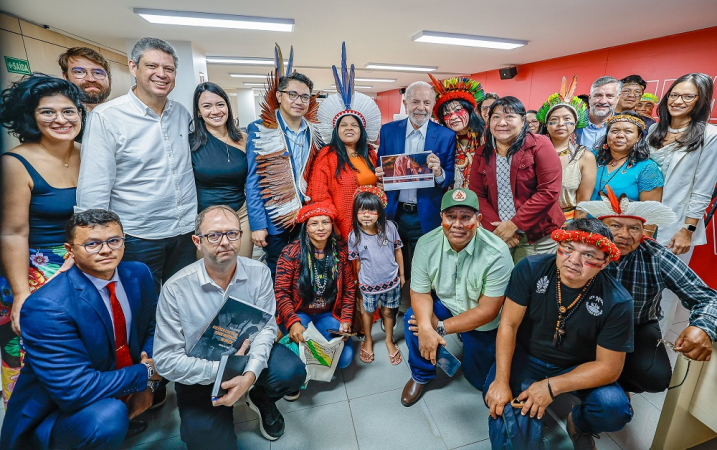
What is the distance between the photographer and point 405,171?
239 cm

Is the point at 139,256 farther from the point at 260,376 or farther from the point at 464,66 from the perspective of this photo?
the point at 464,66

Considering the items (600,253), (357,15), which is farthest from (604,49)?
(600,253)

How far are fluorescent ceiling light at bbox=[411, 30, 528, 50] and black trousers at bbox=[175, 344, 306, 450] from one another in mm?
5043

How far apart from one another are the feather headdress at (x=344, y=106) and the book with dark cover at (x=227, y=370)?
1.67 metres

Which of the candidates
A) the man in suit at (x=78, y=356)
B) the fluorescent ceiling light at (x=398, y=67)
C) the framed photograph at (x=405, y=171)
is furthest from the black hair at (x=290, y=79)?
the fluorescent ceiling light at (x=398, y=67)

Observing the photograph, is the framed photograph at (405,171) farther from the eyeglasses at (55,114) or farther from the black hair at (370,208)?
the eyeglasses at (55,114)

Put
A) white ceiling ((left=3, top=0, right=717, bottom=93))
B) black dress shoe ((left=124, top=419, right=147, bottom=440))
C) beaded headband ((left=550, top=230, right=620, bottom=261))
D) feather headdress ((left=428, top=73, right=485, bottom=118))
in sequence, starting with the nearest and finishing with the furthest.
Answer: beaded headband ((left=550, top=230, right=620, bottom=261)) < black dress shoe ((left=124, top=419, right=147, bottom=440)) < feather headdress ((left=428, top=73, right=485, bottom=118)) < white ceiling ((left=3, top=0, right=717, bottom=93))

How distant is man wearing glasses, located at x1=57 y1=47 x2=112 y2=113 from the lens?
2.09 metres

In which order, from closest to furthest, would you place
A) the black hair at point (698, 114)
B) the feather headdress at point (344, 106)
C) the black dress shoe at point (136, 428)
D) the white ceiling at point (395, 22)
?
the black dress shoe at point (136, 428), the black hair at point (698, 114), the feather headdress at point (344, 106), the white ceiling at point (395, 22)

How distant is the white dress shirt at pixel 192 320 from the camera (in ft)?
4.93

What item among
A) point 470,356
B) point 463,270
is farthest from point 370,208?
point 470,356

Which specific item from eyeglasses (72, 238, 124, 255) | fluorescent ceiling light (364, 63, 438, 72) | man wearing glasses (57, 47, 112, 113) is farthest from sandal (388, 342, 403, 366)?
fluorescent ceiling light (364, 63, 438, 72)

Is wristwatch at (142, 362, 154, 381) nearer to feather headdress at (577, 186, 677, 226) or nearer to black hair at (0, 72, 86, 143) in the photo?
black hair at (0, 72, 86, 143)

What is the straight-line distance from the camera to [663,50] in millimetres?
4598
